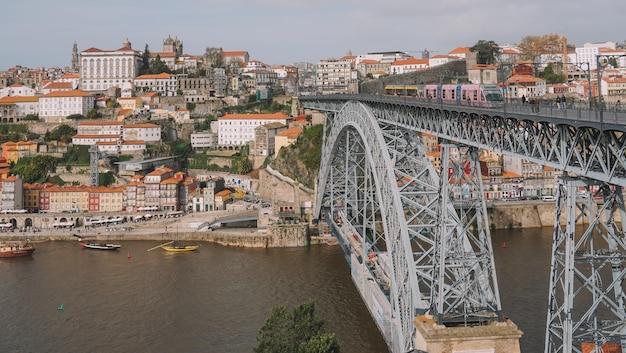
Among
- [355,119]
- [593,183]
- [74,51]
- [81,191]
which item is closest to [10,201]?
[81,191]

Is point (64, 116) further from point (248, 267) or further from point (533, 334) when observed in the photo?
point (533, 334)

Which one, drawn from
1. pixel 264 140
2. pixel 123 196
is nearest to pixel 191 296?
pixel 123 196

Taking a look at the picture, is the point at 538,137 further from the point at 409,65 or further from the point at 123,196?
the point at 409,65

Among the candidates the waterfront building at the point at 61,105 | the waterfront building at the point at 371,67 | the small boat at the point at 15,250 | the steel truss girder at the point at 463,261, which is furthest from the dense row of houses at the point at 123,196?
the waterfront building at the point at 371,67

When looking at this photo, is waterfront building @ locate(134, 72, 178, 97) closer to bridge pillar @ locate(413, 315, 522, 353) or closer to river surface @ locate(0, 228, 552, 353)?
river surface @ locate(0, 228, 552, 353)

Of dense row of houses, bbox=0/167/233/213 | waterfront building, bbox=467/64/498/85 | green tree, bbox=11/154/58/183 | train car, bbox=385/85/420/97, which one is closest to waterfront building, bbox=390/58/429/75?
waterfront building, bbox=467/64/498/85

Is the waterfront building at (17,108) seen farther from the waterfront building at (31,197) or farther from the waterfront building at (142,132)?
the waterfront building at (31,197)
